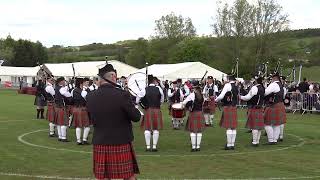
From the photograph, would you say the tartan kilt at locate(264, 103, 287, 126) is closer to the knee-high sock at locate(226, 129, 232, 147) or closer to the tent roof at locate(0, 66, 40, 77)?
the knee-high sock at locate(226, 129, 232, 147)

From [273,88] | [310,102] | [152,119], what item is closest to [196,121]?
[152,119]

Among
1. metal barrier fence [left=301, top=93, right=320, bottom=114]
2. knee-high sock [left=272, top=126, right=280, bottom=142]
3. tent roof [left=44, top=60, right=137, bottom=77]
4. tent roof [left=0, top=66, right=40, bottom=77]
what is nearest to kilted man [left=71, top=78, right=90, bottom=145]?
knee-high sock [left=272, top=126, right=280, bottom=142]

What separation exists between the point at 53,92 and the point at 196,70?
2489cm

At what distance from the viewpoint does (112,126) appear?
559 cm

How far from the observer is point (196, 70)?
3728cm

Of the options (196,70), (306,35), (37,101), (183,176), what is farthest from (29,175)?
(306,35)

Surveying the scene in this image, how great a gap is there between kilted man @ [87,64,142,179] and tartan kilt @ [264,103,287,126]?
7079 millimetres

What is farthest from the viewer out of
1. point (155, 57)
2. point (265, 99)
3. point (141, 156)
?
point (155, 57)

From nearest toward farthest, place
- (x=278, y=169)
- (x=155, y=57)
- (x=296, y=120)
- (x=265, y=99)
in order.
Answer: (x=278, y=169) < (x=265, y=99) < (x=296, y=120) < (x=155, y=57)

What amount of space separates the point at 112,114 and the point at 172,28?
228ft

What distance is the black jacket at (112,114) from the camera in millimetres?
5535

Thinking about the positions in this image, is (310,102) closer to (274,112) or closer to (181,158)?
(274,112)

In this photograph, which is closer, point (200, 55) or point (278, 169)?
point (278, 169)

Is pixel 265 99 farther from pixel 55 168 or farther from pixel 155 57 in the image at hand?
pixel 155 57
